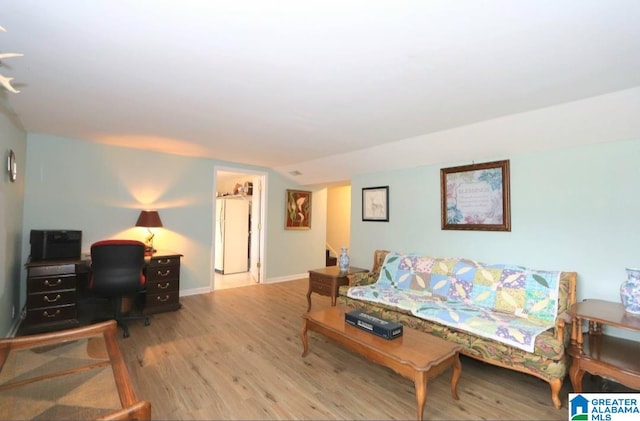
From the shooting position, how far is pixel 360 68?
1.82 meters

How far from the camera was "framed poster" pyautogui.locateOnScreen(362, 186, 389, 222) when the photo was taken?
4.15 metres

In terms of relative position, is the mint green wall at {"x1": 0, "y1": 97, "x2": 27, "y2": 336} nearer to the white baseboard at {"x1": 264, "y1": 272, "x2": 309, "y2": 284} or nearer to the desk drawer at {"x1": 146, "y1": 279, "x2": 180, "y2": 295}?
the desk drawer at {"x1": 146, "y1": 279, "x2": 180, "y2": 295}

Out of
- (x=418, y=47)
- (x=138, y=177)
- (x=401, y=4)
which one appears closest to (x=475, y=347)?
(x=418, y=47)

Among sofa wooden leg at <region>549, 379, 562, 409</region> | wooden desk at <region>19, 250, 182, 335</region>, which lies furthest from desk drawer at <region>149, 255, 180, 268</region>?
sofa wooden leg at <region>549, 379, 562, 409</region>

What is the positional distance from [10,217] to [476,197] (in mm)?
4694

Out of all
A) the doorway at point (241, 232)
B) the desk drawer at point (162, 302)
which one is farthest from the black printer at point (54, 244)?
the doorway at point (241, 232)

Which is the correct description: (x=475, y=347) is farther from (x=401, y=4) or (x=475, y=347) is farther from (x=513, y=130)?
(x=401, y=4)

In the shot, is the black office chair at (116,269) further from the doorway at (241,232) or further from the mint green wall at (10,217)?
the doorway at (241,232)

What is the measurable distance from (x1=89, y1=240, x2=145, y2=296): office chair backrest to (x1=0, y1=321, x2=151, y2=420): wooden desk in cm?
148

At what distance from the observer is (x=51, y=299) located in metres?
3.06

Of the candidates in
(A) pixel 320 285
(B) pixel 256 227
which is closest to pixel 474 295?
(A) pixel 320 285

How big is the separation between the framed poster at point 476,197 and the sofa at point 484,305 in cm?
43

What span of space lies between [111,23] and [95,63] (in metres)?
0.54

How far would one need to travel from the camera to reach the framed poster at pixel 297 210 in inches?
225
